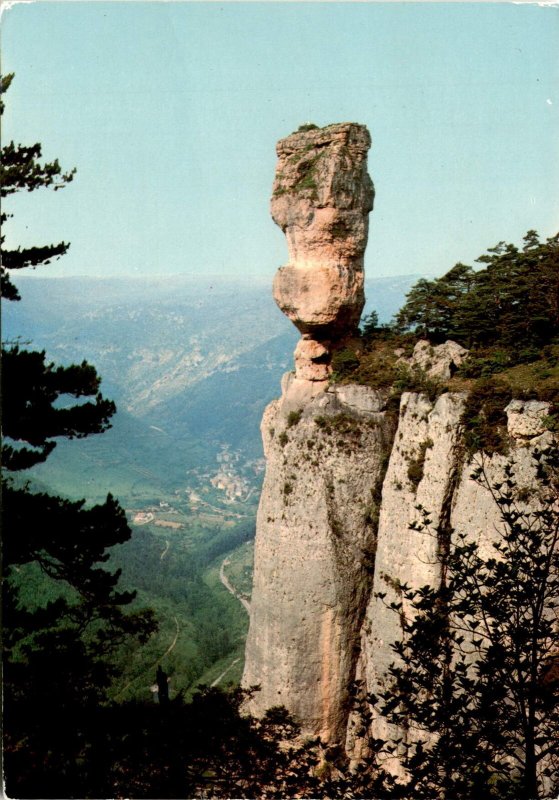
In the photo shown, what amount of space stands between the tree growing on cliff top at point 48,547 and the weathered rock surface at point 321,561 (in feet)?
24.6

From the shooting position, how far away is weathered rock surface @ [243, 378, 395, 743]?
71.2 ft

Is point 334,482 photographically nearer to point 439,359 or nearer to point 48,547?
point 439,359

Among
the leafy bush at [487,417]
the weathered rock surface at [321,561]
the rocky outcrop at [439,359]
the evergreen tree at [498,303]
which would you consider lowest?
the weathered rock surface at [321,561]

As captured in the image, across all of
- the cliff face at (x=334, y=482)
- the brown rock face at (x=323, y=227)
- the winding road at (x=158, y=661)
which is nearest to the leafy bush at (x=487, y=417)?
the cliff face at (x=334, y=482)

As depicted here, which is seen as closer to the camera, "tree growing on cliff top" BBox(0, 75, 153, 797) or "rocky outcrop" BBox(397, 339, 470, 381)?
"tree growing on cliff top" BBox(0, 75, 153, 797)

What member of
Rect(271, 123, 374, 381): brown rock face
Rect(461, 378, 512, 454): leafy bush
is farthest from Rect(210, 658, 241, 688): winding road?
Rect(461, 378, 512, 454): leafy bush

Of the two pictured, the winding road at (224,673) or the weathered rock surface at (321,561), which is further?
the winding road at (224,673)

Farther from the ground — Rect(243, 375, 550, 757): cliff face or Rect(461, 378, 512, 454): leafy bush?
Rect(461, 378, 512, 454): leafy bush

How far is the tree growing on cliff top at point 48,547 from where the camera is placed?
1198 centimetres

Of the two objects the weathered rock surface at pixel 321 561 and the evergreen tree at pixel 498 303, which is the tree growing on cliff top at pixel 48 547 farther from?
the evergreen tree at pixel 498 303

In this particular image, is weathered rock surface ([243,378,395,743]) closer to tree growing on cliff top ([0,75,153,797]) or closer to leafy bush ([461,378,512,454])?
leafy bush ([461,378,512,454])

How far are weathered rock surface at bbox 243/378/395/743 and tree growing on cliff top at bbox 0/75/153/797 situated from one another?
7.49 meters

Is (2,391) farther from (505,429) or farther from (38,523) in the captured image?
(505,429)

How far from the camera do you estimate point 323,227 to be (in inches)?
922
